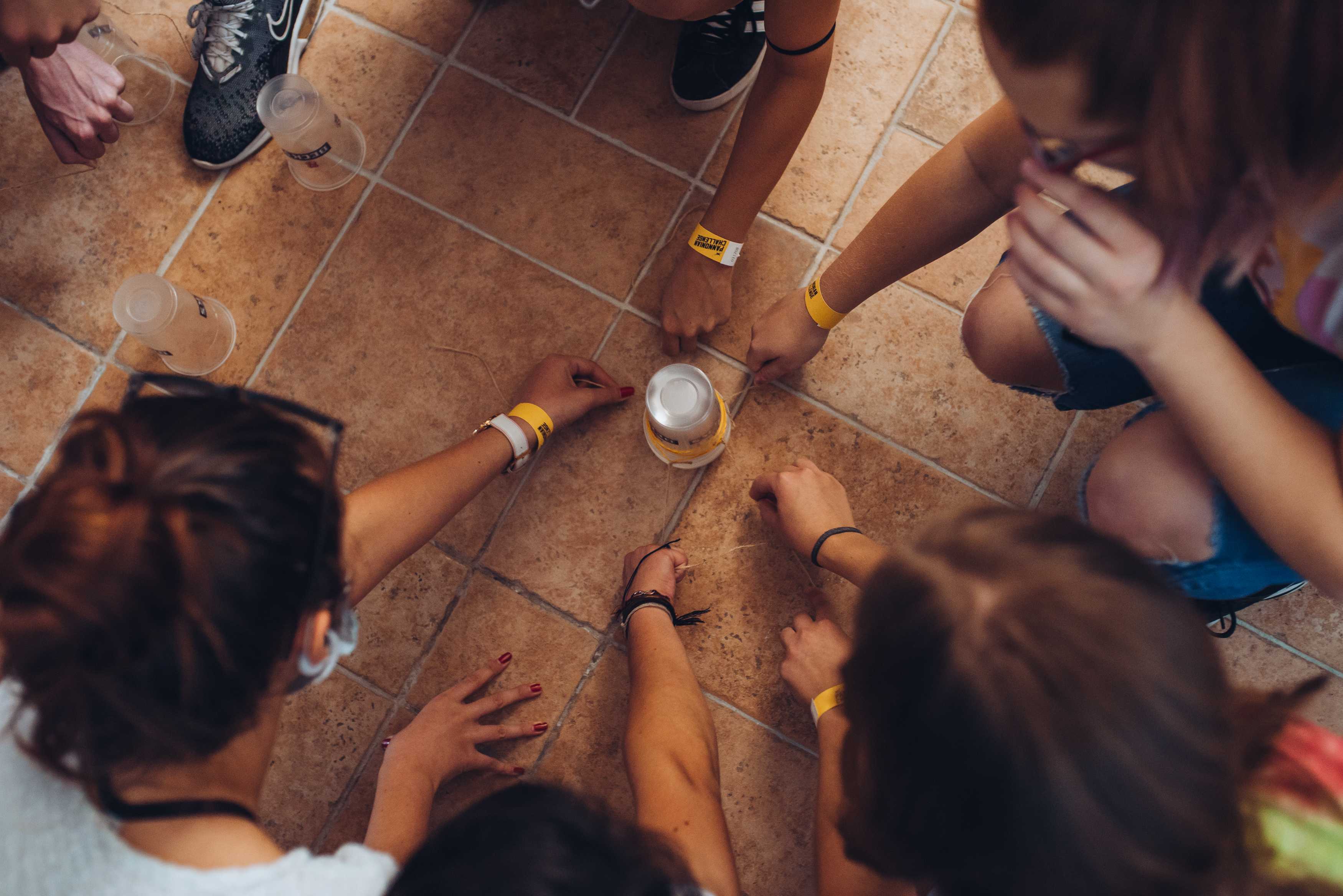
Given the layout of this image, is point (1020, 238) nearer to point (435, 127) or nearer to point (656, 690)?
point (656, 690)

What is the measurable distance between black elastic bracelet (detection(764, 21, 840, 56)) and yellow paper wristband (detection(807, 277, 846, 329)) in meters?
0.29

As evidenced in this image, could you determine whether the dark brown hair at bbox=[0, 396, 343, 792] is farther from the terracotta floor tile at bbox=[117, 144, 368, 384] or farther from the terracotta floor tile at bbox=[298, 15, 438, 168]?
the terracotta floor tile at bbox=[298, 15, 438, 168]

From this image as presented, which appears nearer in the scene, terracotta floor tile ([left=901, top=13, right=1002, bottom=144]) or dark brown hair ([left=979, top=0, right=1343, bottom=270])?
dark brown hair ([left=979, top=0, right=1343, bottom=270])

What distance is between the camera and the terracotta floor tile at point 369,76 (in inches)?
54.2

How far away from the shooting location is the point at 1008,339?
1.02 m

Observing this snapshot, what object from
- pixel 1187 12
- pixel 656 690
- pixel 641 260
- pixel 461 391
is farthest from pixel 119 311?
pixel 1187 12

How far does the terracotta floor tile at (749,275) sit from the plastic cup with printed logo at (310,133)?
0.54 m

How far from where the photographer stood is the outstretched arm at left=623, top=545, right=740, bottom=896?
0.98 meters

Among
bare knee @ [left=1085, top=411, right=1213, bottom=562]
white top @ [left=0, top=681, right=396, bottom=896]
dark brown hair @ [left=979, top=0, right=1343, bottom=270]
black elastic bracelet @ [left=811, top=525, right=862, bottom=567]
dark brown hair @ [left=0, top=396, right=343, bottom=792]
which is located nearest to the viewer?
dark brown hair @ [left=979, top=0, right=1343, bottom=270]

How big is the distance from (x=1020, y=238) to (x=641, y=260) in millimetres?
732

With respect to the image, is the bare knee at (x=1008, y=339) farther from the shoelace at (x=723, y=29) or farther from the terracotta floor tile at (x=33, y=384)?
the terracotta floor tile at (x=33, y=384)

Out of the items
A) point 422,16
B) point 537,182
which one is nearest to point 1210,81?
point 537,182

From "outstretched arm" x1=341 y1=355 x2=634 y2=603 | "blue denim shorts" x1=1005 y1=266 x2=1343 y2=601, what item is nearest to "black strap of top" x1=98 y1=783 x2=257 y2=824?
"outstretched arm" x1=341 y1=355 x2=634 y2=603

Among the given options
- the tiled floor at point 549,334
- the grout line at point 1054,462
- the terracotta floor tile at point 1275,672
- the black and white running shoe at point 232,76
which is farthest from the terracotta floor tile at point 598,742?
the black and white running shoe at point 232,76
